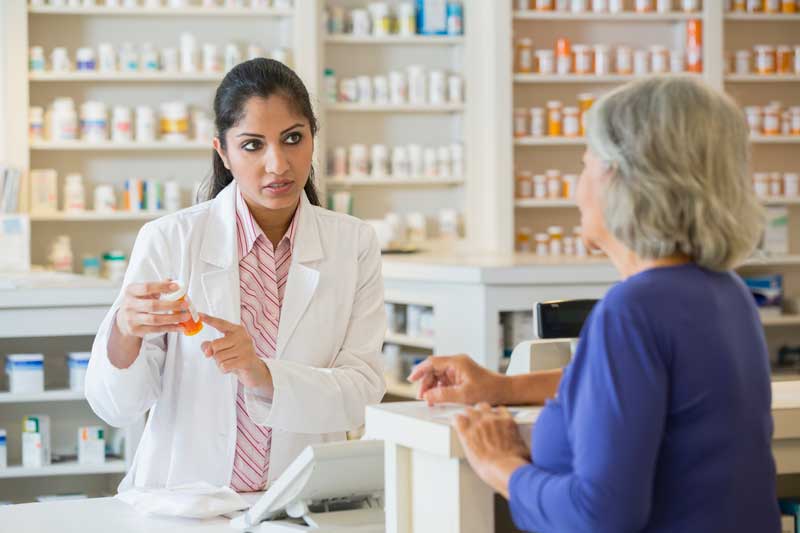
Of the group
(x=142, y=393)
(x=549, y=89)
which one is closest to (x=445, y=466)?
(x=142, y=393)

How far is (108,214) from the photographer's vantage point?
6.48 m

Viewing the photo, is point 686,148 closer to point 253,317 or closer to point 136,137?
point 253,317

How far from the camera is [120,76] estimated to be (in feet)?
21.3

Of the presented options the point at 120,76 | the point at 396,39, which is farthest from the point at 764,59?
the point at 120,76

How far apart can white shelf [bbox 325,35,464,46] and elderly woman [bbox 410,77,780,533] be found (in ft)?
18.9

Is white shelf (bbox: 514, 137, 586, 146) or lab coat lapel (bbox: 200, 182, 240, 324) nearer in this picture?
lab coat lapel (bbox: 200, 182, 240, 324)

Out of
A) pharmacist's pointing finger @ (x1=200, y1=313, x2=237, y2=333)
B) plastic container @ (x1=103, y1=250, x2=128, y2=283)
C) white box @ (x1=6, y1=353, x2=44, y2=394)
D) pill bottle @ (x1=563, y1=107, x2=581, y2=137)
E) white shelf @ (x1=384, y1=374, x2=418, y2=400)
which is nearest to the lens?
pharmacist's pointing finger @ (x1=200, y1=313, x2=237, y2=333)

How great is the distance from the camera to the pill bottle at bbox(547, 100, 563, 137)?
693 cm

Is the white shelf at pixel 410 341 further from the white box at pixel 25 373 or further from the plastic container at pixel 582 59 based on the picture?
the plastic container at pixel 582 59

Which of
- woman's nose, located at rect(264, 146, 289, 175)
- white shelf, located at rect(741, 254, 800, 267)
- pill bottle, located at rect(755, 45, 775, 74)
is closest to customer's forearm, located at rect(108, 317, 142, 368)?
woman's nose, located at rect(264, 146, 289, 175)

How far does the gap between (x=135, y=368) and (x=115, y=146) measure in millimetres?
4677

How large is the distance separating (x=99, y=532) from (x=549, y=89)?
18.7 ft

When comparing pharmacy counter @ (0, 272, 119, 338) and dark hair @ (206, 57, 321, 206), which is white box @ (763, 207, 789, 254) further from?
dark hair @ (206, 57, 321, 206)

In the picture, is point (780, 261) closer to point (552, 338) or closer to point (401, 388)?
point (401, 388)
